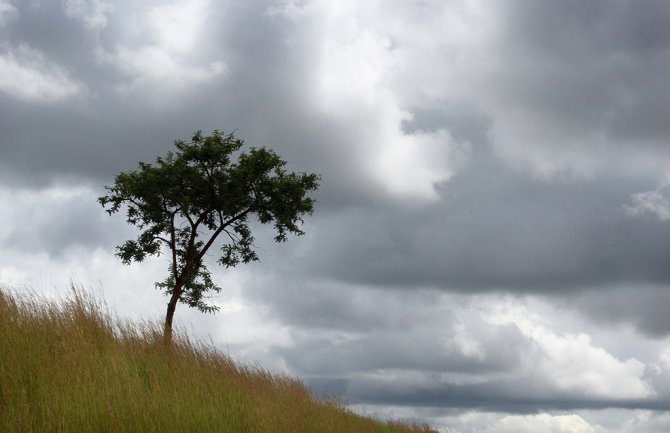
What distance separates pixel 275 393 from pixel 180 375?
15.5 feet

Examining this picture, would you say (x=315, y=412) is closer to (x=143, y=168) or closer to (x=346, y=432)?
(x=346, y=432)

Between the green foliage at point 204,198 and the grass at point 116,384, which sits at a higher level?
the green foliage at point 204,198

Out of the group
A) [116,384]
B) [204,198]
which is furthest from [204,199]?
[116,384]

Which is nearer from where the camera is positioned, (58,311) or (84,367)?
(84,367)

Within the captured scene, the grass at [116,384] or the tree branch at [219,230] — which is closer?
the grass at [116,384]

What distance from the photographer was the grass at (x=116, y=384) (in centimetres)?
1427

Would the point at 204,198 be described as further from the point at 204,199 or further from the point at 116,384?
the point at 116,384

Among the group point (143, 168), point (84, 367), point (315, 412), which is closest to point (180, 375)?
point (84, 367)

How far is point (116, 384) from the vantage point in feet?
52.3

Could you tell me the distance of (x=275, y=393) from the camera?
2261 cm

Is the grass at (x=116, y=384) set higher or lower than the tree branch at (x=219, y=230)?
lower

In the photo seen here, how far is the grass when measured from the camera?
14.3 meters

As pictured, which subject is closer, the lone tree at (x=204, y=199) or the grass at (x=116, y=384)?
the grass at (x=116, y=384)

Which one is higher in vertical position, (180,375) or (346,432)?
(180,375)
